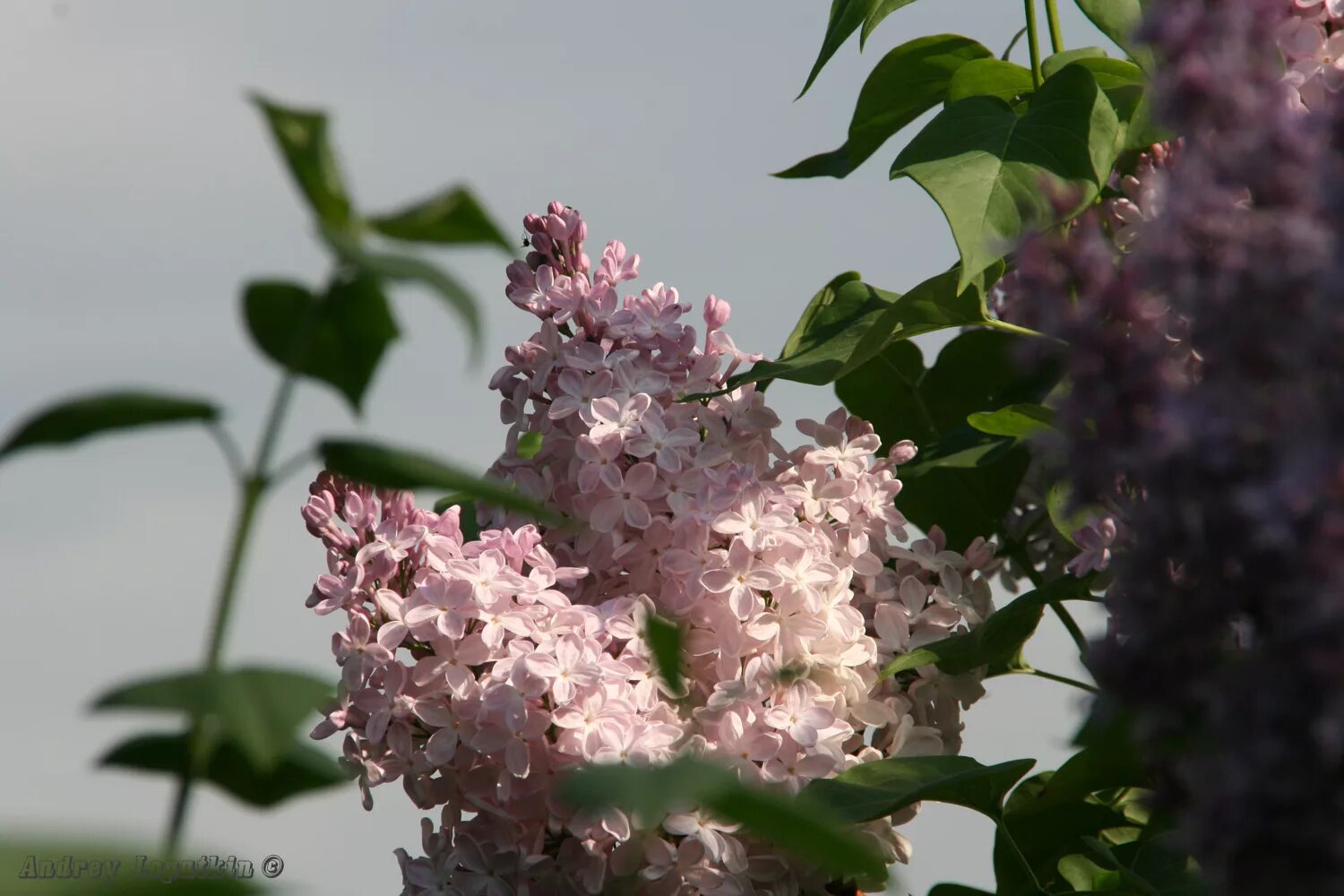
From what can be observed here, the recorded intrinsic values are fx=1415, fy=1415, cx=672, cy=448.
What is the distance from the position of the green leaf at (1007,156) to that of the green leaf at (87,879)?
493mm

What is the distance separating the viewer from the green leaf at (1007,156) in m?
0.70

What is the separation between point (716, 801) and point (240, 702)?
10cm

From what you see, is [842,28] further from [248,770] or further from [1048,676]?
[248,770]

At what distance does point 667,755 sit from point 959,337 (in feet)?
1.47

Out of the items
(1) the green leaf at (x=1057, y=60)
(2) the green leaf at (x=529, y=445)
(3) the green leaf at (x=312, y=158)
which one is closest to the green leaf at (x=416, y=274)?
(3) the green leaf at (x=312, y=158)

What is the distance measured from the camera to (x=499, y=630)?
2.27 feet

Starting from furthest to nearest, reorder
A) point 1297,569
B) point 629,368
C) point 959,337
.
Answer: point 959,337
point 629,368
point 1297,569

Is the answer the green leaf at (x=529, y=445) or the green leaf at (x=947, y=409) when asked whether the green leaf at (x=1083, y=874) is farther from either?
the green leaf at (x=529, y=445)

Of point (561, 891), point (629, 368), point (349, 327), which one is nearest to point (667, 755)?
point (561, 891)

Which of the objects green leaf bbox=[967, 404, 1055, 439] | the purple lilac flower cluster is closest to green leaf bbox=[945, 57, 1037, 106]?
green leaf bbox=[967, 404, 1055, 439]

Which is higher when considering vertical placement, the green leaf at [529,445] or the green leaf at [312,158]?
the green leaf at [529,445]

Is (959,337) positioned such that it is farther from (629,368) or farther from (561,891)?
(561,891)

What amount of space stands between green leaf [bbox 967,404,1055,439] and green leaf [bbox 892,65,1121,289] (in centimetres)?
7

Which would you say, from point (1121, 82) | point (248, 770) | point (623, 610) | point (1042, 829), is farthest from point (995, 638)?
point (248, 770)
